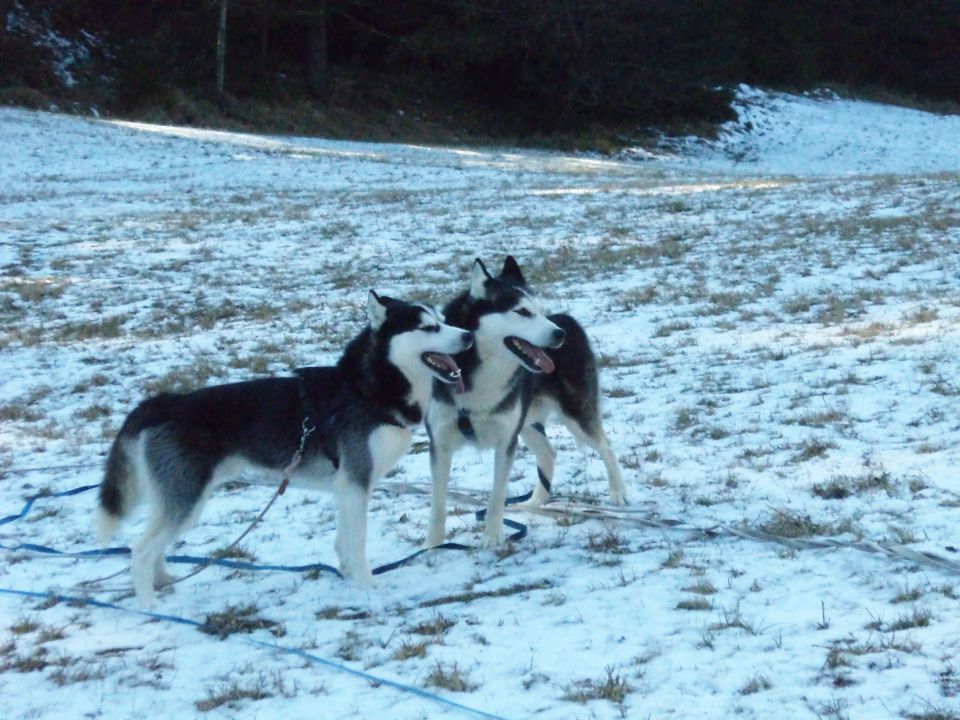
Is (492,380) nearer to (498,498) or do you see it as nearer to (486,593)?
(498,498)

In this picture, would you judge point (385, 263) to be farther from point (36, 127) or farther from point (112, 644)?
point (36, 127)

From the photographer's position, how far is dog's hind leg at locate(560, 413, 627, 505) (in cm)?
639

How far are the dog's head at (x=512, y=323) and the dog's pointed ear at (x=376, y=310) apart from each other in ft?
1.81

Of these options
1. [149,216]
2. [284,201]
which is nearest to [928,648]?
[149,216]

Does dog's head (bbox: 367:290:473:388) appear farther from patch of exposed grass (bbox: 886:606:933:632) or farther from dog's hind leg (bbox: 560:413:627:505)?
patch of exposed grass (bbox: 886:606:933:632)

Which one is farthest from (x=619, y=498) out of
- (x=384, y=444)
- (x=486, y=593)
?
(x=384, y=444)

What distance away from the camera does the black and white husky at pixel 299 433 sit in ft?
17.7

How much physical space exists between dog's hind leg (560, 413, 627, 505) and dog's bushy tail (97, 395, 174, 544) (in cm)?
237

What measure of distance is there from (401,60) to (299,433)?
3802cm

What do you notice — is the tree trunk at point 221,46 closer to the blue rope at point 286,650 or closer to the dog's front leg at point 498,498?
the dog's front leg at point 498,498

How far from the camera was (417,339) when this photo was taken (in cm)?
558

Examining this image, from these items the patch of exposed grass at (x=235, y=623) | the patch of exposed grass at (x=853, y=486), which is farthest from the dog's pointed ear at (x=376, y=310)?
the patch of exposed grass at (x=853, y=486)

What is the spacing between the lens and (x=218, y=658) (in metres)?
4.69

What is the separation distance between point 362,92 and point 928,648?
37.9 metres
